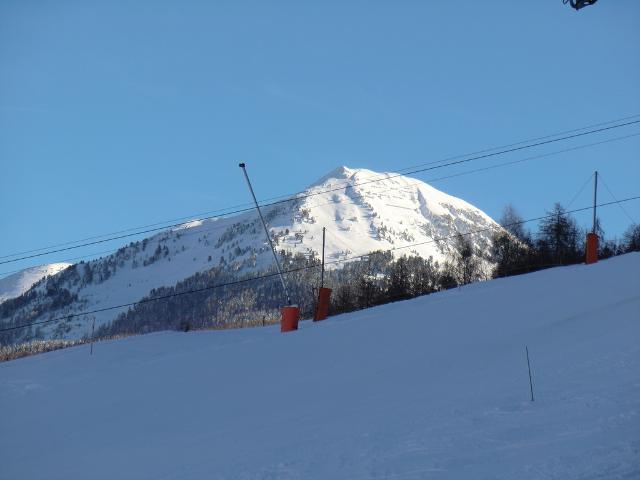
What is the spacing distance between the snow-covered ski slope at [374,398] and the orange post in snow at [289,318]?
105 centimetres

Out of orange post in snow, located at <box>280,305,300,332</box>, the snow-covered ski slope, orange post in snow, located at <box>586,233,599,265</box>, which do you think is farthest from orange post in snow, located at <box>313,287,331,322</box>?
orange post in snow, located at <box>586,233,599,265</box>

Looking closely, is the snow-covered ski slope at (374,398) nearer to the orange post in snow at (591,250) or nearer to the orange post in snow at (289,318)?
the orange post in snow at (289,318)

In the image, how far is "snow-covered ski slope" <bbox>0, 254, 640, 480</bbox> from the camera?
36.0 ft

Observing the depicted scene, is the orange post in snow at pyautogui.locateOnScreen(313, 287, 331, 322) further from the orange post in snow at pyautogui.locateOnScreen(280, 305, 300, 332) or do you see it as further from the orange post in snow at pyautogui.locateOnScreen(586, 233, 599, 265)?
the orange post in snow at pyautogui.locateOnScreen(586, 233, 599, 265)

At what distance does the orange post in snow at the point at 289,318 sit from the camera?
95.9 feet

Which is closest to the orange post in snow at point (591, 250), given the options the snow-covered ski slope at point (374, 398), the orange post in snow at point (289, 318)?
the snow-covered ski slope at point (374, 398)

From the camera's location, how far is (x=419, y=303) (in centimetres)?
3056

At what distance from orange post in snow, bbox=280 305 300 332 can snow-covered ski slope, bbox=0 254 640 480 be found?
1054mm

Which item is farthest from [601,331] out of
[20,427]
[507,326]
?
[20,427]

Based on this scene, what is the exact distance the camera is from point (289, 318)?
29.5 m

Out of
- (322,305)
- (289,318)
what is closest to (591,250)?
(322,305)

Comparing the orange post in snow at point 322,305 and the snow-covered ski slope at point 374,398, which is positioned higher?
the orange post in snow at point 322,305

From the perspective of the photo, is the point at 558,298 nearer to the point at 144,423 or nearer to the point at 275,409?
the point at 275,409

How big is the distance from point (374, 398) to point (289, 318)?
13951mm
